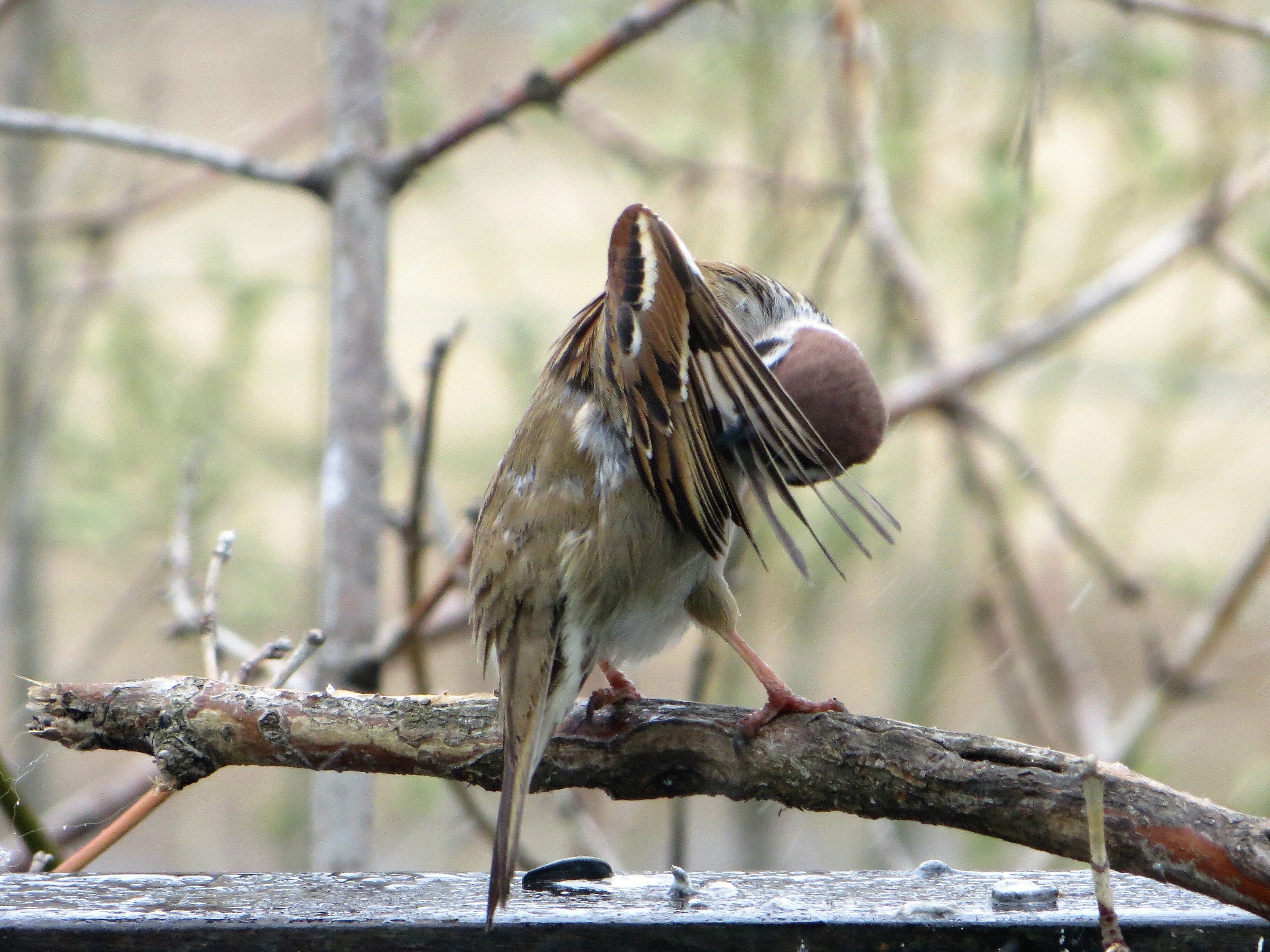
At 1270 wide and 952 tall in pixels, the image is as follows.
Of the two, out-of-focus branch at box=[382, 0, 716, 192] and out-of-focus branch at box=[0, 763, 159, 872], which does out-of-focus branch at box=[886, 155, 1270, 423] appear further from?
out-of-focus branch at box=[0, 763, 159, 872]

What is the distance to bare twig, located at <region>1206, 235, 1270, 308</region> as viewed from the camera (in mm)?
3475

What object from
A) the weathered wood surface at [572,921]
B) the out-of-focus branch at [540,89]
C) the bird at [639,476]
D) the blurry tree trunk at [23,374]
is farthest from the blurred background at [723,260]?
the weathered wood surface at [572,921]

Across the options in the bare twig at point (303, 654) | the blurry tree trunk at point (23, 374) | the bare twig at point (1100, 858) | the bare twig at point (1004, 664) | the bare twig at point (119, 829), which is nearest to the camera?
the bare twig at point (1100, 858)

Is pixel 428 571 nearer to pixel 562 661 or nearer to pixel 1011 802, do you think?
pixel 562 661

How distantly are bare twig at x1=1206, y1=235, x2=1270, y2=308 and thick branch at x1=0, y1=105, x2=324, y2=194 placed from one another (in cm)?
238

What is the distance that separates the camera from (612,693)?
7.89 ft

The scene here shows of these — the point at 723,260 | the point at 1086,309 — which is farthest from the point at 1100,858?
the point at 723,260

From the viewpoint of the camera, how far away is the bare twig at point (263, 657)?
7.22 feet

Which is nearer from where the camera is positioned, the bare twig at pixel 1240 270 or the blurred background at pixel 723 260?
the bare twig at pixel 1240 270

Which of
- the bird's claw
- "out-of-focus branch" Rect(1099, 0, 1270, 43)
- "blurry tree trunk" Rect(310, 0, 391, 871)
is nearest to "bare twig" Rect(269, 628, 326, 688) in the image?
the bird's claw

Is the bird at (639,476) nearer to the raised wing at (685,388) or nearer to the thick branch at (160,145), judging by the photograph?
the raised wing at (685,388)

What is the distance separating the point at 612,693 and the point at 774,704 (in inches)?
15.9

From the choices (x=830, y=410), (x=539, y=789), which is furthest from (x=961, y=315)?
(x=539, y=789)

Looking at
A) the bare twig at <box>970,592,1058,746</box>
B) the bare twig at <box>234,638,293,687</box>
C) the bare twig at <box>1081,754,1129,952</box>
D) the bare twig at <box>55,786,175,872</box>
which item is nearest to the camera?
the bare twig at <box>1081,754,1129,952</box>
